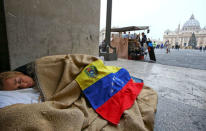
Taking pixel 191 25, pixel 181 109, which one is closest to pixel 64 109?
pixel 181 109

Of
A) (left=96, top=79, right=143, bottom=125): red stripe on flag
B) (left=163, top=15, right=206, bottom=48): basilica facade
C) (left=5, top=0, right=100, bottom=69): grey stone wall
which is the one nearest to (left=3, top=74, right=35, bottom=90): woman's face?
(left=5, top=0, right=100, bottom=69): grey stone wall

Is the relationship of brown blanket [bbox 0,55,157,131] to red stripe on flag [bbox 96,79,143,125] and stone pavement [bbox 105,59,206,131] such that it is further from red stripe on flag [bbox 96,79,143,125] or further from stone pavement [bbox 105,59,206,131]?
stone pavement [bbox 105,59,206,131]

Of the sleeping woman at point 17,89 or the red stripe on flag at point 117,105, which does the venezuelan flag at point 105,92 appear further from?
the sleeping woman at point 17,89

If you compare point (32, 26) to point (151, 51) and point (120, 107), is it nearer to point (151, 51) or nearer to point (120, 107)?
point (120, 107)

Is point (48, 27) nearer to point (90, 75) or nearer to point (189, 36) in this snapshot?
point (90, 75)

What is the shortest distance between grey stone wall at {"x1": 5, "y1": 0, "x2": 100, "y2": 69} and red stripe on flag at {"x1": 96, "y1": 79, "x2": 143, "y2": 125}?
5.09ft

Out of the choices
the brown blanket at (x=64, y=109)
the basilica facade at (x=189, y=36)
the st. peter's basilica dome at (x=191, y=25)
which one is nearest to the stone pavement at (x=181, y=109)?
the brown blanket at (x=64, y=109)

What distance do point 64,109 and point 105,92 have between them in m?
0.47

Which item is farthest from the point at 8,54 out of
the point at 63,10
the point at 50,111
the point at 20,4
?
the point at 50,111

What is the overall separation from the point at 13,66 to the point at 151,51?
552 centimetres

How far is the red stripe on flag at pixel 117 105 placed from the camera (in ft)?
3.52

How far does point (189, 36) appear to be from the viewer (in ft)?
189

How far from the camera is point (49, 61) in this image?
1.40 meters

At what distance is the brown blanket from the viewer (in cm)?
72
